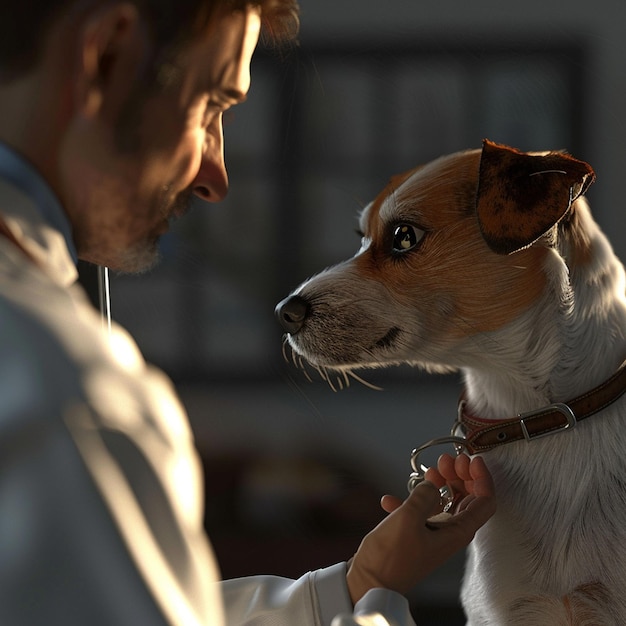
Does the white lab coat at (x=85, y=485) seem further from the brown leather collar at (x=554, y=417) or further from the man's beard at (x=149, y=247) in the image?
the brown leather collar at (x=554, y=417)

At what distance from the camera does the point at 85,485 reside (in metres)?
0.34

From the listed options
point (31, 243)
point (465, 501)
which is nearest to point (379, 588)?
point (465, 501)

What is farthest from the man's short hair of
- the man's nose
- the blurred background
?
the blurred background

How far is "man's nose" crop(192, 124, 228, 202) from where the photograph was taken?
2.16ft

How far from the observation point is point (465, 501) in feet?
2.81

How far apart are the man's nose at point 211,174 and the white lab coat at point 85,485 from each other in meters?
0.25

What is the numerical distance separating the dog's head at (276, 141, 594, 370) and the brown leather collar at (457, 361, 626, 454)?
0.12 meters

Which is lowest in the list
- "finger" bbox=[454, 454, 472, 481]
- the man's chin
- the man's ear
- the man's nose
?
"finger" bbox=[454, 454, 472, 481]

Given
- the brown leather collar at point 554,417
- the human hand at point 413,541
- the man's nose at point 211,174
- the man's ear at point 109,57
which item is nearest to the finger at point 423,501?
the human hand at point 413,541

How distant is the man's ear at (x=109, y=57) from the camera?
50cm

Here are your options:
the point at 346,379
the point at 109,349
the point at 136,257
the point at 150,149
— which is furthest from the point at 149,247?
the point at 346,379

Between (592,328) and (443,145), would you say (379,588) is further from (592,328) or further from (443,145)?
(443,145)

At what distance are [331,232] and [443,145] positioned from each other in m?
0.19

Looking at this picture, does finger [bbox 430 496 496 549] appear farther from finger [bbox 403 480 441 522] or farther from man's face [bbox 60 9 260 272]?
man's face [bbox 60 9 260 272]
